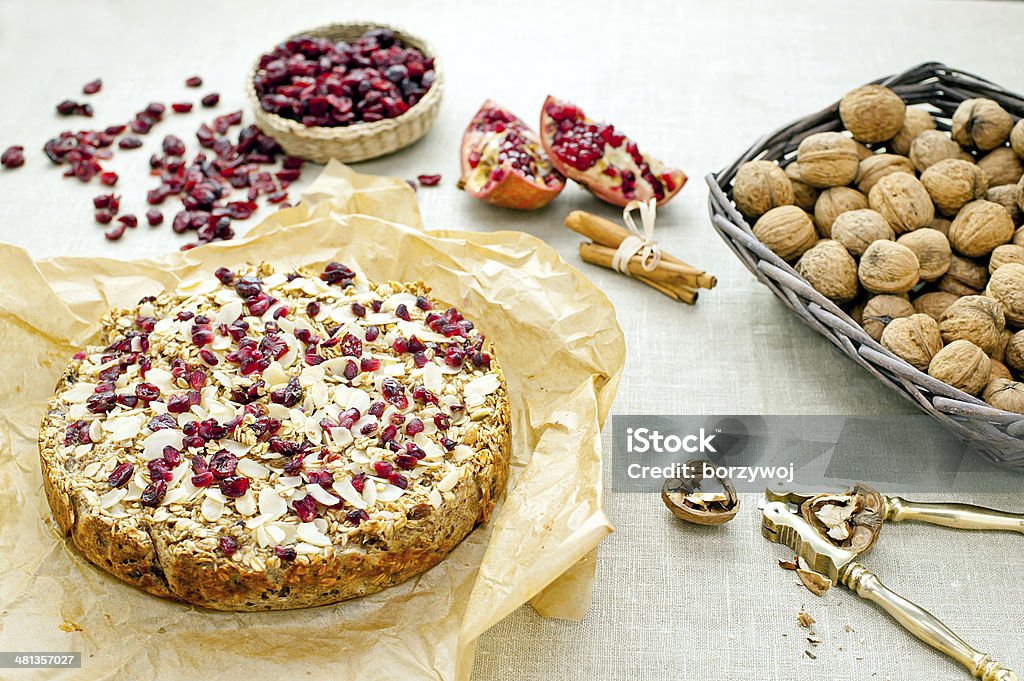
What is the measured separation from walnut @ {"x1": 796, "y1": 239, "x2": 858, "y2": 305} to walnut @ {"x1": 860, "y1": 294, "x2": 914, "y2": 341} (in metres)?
0.07

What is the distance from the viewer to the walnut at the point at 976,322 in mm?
2021

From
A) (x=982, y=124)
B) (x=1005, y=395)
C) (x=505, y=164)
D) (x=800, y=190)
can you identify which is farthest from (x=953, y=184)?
(x=505, y=164)

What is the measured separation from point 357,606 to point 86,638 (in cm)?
47

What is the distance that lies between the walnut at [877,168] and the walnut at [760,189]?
0.17m

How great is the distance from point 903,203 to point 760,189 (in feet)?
1.04

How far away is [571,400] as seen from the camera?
2.04m

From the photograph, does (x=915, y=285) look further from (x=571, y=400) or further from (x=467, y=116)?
(x=467, y=116)

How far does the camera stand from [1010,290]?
2068 millimetres

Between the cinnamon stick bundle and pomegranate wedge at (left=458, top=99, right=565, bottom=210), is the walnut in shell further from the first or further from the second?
pomegranate wedge at (left=458, top=99, right=565, bottom=210)

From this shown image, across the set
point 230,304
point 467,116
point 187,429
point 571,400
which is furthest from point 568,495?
point 467,116

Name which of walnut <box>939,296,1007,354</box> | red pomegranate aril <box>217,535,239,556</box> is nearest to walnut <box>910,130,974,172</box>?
walnut <box>939,296,1007,354</box>

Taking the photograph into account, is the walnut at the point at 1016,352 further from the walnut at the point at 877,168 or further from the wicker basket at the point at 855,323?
the walnut at the point at 877,168

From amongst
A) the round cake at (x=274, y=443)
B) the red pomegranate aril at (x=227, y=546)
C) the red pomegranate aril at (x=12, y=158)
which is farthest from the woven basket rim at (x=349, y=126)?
the red pomegranate aril at (x=227, y=546)

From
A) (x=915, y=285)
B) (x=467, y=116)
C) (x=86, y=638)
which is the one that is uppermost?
(x=915, y=285)
